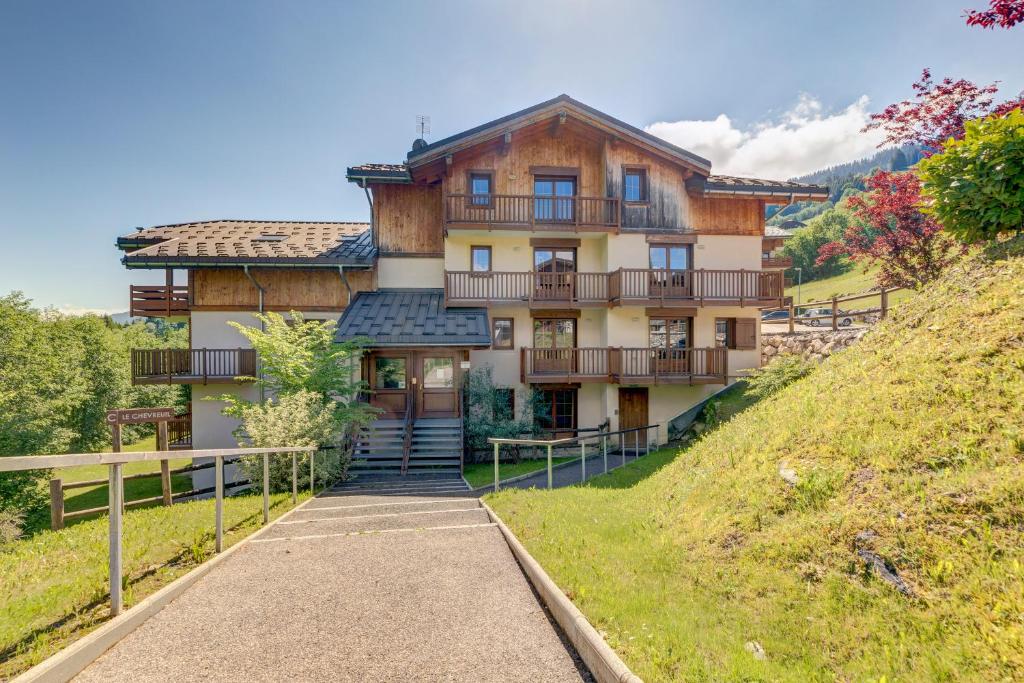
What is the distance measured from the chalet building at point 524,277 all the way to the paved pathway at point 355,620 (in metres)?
10.3

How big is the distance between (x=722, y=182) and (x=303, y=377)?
57.3 ft

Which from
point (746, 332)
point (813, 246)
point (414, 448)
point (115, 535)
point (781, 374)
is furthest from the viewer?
point (813, 246)

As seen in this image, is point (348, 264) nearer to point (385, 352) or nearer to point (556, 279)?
point (385, 352)

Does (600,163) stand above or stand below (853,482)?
above

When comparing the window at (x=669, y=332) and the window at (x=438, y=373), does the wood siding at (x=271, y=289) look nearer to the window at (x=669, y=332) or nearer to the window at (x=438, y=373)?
the window at (x=438, y=373)

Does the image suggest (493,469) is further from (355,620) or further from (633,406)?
(355,620)

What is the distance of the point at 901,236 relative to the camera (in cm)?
1497

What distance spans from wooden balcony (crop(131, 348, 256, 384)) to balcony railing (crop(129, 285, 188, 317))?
1.89 m

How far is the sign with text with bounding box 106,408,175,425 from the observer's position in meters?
9.33

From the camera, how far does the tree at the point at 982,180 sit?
779 cm

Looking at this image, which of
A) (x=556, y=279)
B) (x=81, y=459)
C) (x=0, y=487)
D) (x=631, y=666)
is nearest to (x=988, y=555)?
(x=631, y=666)

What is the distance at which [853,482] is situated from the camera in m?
4.61

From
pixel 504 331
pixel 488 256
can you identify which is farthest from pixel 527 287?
pixel 488 256

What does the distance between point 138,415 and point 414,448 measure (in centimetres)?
739
